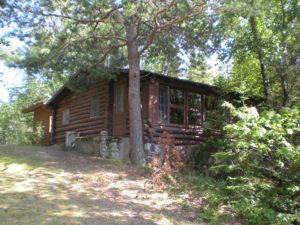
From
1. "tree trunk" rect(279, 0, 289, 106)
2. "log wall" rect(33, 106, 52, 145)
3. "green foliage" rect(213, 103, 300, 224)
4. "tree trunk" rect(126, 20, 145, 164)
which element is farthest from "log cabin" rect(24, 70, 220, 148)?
"green foliage" rect(213, 103, 300, 224)

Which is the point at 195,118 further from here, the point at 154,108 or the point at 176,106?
the point at 154,108

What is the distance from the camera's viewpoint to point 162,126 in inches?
557

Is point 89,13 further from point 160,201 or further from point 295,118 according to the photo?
point 295,118

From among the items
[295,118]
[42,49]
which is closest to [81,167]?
[42,49]

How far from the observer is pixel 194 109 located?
15797 millimetres

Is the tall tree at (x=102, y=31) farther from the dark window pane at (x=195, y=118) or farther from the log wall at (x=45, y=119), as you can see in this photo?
the log wall at (x=45, y=119)

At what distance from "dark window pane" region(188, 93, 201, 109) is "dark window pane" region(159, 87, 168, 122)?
57.1 inches

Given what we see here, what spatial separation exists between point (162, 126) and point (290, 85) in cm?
547

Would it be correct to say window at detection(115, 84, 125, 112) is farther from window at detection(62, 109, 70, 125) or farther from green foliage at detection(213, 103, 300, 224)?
green foliage at detection(213, 103, 300, 224)

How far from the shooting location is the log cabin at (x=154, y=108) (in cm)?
1395

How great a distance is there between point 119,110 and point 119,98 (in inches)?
21.7

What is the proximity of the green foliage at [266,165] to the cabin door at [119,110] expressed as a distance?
718 cm

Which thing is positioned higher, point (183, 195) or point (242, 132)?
point (242, 132)

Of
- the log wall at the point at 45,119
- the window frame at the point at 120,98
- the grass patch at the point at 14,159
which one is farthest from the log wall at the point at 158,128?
the log wall at the point at 45,119
